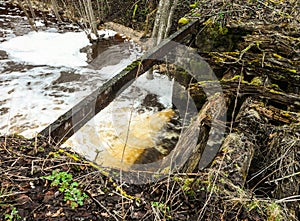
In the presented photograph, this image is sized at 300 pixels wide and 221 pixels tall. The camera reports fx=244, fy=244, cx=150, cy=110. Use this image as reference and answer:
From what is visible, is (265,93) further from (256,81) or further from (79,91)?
(79,91)

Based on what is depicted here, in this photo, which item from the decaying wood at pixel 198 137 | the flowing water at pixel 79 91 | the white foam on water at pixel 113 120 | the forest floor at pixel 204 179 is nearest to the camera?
the forest floor at pixel 204 179

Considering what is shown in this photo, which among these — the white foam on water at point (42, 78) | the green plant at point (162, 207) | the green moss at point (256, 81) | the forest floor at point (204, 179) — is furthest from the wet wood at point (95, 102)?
the white foam on water at point (42, 78)

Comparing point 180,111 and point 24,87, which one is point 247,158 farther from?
point 24,87

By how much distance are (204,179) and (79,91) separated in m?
5.86

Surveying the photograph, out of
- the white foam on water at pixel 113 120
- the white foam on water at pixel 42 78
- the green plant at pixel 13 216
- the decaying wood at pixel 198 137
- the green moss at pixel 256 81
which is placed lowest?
the white foam on water at pixel 113 120

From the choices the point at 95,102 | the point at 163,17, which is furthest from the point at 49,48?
the point at 95,102

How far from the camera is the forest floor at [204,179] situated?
157 cm

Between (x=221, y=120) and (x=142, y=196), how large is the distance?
151 cm

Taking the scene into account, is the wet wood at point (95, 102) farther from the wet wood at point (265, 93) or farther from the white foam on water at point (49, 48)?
the white foam on water at point (49, 48)

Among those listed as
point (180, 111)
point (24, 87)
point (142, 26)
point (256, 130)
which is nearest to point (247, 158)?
point (256, 130)

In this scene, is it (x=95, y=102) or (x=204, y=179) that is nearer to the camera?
(x=204, y=179)

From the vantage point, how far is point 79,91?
7.08 metres

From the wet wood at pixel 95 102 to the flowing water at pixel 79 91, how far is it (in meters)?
1.52

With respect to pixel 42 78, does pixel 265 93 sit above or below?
above
